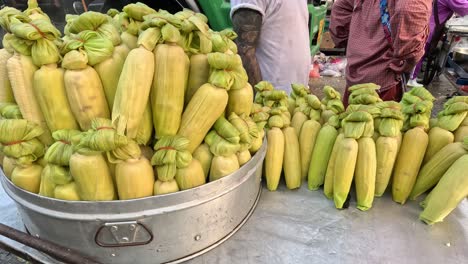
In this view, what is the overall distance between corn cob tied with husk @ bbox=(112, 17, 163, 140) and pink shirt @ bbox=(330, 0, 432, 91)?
193cm

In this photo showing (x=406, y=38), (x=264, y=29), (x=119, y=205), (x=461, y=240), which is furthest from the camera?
(x=264, y=29)

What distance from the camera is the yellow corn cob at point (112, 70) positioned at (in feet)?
3.36

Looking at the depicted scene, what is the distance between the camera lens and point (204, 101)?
107 centimetres

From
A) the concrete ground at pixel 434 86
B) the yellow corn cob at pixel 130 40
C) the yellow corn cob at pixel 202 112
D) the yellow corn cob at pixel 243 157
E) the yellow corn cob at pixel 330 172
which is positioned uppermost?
the yellow corn cob at pixel 130 40

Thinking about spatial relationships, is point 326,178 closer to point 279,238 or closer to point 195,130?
point 279,238

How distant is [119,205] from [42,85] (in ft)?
1.39

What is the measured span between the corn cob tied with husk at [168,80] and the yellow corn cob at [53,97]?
263 millimetres

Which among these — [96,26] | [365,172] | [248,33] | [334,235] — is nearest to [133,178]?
[96,26]

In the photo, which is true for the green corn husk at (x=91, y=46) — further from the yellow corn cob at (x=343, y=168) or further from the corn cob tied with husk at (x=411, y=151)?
the corn cob tied with husk at (x=411, y=151)

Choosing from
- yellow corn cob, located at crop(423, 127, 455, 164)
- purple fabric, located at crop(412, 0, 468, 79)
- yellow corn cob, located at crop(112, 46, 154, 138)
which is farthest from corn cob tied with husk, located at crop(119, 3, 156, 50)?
purple fabric, located at crop(412, 0, 468, 79)

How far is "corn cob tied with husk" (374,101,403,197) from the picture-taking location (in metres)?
1.31

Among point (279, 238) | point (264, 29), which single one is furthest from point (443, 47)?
point (279, 238)

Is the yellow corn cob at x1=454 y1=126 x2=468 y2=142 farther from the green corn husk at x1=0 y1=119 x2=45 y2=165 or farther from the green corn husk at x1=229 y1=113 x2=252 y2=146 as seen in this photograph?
the green corn husk at x1=0 y1=119 x2=45 y2=165

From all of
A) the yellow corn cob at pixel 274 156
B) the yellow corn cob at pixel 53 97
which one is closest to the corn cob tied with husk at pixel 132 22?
the yellow corn cob at pixel 53 97
